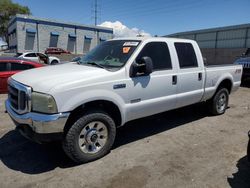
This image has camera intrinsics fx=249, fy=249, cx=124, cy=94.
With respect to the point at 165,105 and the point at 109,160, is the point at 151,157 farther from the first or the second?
the point at 165,105

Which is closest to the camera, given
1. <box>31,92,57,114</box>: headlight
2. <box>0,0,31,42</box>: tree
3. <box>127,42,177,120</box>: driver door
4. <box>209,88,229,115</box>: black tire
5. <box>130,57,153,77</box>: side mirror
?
<box>31,92,57,114</box>: headlight

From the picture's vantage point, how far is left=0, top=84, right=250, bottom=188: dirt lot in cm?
341

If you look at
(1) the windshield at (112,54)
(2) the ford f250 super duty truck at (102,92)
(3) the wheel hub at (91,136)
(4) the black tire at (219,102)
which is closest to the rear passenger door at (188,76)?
(2) the ford f250 super duty truck at (102,92)

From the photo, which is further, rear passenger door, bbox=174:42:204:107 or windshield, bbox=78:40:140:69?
rear passenger door, bbox=174:42:204:107

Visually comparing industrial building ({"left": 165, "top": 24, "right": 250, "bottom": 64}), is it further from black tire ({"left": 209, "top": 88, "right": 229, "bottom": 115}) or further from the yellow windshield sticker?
the yellow windshield sticker

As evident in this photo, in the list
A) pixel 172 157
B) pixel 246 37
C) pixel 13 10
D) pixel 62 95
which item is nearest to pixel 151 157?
pixel 172 157

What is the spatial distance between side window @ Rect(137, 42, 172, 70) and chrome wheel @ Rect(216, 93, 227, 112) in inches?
93.3

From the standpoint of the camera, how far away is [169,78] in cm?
477

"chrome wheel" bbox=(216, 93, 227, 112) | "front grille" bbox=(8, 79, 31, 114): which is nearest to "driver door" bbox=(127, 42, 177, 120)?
"front grille" bbox=(8, 79, 31, 114)

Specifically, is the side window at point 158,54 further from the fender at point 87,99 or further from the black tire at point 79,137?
the black tire at point 79,137

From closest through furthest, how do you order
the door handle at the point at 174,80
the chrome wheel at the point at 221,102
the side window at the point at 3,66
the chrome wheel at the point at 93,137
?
the chrome wheel at the point at 93,137
the door handle at the point at 174,80
the chrome wheel at the point at 221,102
the side window at the point at 3,66

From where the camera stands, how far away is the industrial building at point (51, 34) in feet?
125

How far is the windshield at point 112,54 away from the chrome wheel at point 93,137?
102cm

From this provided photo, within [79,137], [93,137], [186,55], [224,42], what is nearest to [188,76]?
[186,55]
